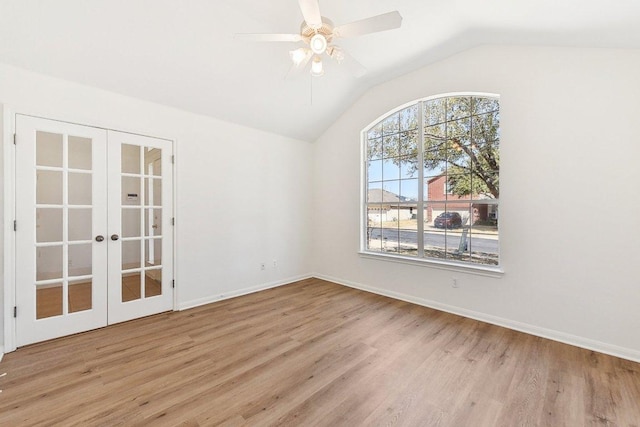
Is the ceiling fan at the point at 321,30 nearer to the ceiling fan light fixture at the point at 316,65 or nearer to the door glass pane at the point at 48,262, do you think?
the ceiling fan light fixture at the point at 316,65

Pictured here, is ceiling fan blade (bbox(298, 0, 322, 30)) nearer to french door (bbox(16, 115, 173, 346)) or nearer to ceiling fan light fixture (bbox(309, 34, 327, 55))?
ceiling fan light fixture (bbox(309, 34, 327, 55))

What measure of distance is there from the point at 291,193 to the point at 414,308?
269cm

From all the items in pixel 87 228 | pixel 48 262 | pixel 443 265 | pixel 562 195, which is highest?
pixel 562 195

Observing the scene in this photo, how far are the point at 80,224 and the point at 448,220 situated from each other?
14.1ft

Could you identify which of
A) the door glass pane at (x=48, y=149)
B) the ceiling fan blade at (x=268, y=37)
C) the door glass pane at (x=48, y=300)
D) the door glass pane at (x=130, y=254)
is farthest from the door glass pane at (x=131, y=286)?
the ceiling fan blade at (x=268, y=37)

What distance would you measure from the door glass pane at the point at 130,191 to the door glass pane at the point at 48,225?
57 cm

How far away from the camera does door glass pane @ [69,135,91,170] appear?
2.77 metres

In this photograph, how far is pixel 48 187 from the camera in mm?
2658

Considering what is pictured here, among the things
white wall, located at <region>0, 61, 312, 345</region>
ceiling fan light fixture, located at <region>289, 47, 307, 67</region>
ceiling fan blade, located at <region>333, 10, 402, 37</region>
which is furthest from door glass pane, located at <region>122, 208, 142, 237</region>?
ceiling fan blade, located at <region>333, 10, 402, 37</region>

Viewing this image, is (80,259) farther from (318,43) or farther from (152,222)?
(318,43)

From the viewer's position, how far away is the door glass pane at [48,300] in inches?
103

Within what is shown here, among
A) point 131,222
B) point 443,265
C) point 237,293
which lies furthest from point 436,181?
point 131,222

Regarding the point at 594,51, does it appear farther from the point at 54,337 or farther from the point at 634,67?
the point at 54,337

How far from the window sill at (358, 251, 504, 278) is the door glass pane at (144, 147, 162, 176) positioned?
311 centimetres
